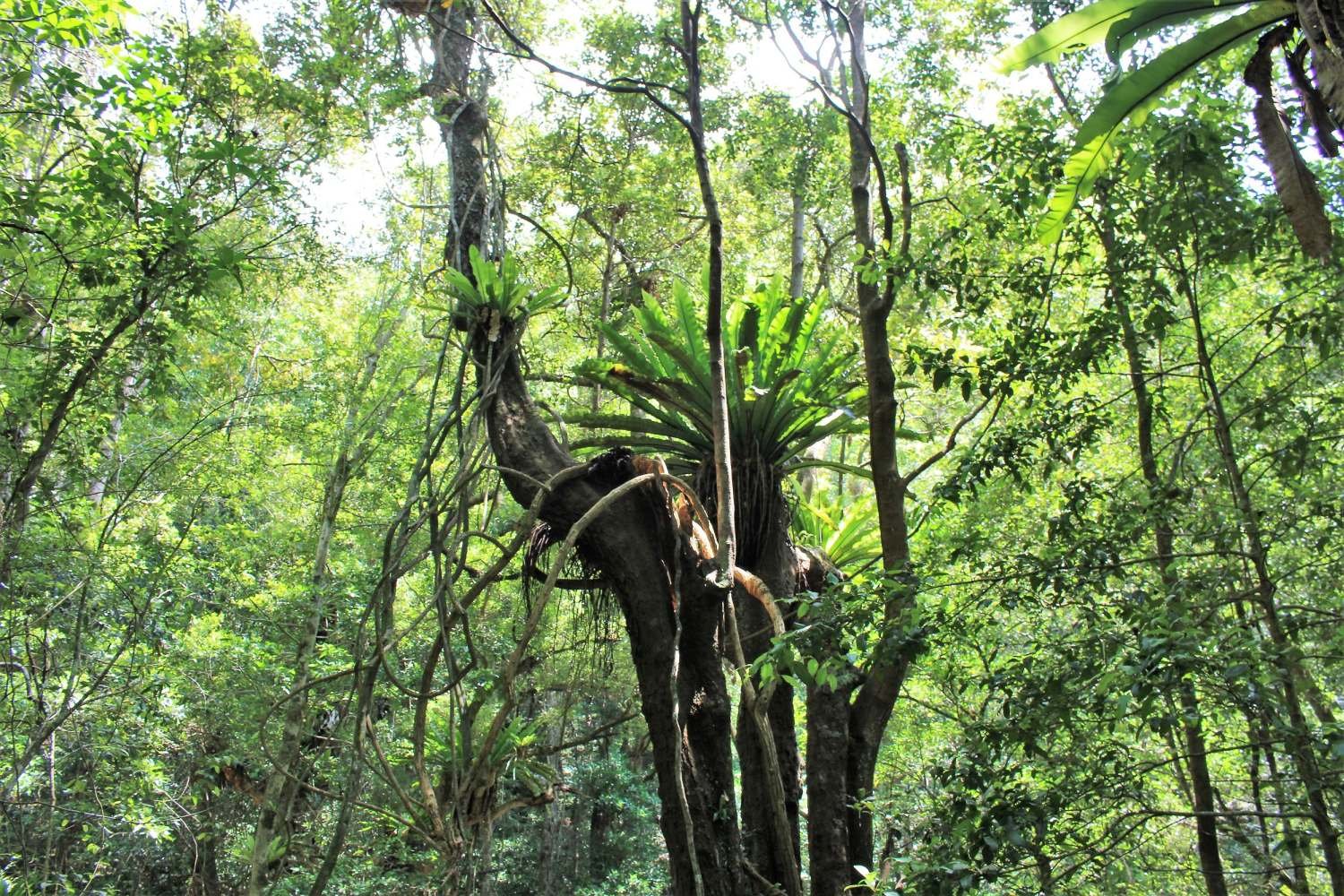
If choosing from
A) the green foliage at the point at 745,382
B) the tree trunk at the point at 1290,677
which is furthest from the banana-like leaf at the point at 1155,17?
the green foliage at the point at 745,382

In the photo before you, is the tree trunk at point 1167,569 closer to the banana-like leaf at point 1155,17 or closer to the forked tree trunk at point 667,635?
the banana-like leaf at point 1155,17

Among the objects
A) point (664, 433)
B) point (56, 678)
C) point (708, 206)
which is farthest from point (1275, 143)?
point (56, 678)

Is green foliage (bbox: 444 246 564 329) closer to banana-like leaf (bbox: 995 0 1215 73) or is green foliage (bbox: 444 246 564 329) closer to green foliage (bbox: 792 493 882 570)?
banana-like leaf (bbox: 995 0 1215 73)

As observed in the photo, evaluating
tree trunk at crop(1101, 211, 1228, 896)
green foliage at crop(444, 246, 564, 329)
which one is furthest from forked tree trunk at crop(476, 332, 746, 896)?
tree trunk at crop(1101, 211, 1228, 896)

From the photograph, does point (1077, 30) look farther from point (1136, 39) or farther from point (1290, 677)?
point (1290, 677)

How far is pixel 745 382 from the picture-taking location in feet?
12.2

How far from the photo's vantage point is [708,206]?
8.07 feet

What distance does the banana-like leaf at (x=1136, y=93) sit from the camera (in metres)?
1.51

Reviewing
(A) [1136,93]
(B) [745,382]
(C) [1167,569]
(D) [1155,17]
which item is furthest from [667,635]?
(D) [1155,17]

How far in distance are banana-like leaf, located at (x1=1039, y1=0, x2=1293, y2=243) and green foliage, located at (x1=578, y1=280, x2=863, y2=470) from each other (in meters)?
1.47

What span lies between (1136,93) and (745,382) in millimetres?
2156

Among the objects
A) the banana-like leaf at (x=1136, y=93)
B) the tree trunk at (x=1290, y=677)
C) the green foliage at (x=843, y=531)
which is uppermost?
the green foliage at (x=843, y=531)

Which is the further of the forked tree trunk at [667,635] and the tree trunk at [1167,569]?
the forked tree trunk at [667,635]

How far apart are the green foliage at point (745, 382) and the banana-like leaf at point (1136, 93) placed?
57.7 inches
